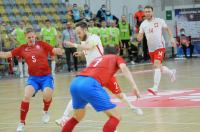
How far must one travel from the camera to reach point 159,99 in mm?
12859

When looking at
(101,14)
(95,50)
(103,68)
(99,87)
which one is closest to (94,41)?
(95,50)

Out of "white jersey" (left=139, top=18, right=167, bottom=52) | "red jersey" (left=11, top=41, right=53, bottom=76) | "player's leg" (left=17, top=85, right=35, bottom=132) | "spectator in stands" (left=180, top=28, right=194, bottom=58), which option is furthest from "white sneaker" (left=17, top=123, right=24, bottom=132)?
"spectator in stands" (left=180, top=28, right=194, bottom=58)

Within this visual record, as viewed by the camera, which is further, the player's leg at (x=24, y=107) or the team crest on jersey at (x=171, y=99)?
the team crest on jersey at (x=171, y=99)

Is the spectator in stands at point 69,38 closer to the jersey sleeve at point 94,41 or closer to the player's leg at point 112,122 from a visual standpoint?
the jersey sleeve at point 94,41

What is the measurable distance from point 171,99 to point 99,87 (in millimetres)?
6028

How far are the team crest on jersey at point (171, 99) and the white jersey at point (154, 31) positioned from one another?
4.06ft

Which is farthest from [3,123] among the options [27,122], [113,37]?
[113,37]

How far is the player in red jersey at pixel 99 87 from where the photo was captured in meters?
6.92

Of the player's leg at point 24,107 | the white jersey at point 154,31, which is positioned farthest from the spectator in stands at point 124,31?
the player's leg at point 24,107

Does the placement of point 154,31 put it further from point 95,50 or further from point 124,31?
point 124,31

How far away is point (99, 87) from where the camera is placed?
6984 millimetres

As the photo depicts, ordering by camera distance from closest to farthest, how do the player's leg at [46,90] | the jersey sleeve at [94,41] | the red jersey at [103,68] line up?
the red jersey at [103,68]
the jersey sleeve at [94,41]
the player's leg at [46,90]

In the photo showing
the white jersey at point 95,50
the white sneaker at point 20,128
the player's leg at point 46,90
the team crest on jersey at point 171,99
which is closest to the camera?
the white jersey at point 95,50

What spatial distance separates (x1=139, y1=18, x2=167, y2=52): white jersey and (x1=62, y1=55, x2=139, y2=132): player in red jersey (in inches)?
268
